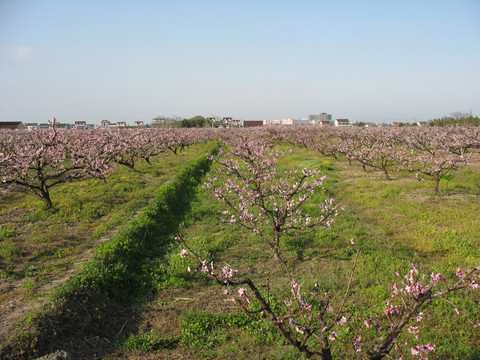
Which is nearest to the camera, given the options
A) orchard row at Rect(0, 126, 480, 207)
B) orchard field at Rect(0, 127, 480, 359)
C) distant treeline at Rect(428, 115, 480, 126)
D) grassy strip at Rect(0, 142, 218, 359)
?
orchard field at Rect(0, 127, 480, 359)

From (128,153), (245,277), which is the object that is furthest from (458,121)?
(245,277)

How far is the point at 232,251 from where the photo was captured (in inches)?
372

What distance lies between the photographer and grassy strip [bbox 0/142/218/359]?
18.6 feet

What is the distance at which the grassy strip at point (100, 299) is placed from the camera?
5.66m

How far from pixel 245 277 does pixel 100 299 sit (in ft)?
→ 10.3

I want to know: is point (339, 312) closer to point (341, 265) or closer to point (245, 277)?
point (245, 277)

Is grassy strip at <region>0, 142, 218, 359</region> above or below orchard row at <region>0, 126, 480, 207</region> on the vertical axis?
below

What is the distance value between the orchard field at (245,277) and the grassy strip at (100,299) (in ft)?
0.08

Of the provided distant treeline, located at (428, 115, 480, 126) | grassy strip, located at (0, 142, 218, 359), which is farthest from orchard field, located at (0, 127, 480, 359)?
distant treeline, located at (428, 115, 480, 126)

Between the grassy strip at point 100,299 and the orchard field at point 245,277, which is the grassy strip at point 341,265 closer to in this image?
the orchard field at point 245,277

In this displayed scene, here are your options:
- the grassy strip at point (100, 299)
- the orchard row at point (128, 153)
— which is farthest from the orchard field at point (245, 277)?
the orchard row at point (128, 153)

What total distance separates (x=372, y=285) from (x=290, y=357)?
2.83 m

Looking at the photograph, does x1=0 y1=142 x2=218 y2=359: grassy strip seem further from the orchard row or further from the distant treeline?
the distant treeline

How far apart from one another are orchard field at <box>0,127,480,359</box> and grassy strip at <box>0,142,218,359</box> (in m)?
0.03
